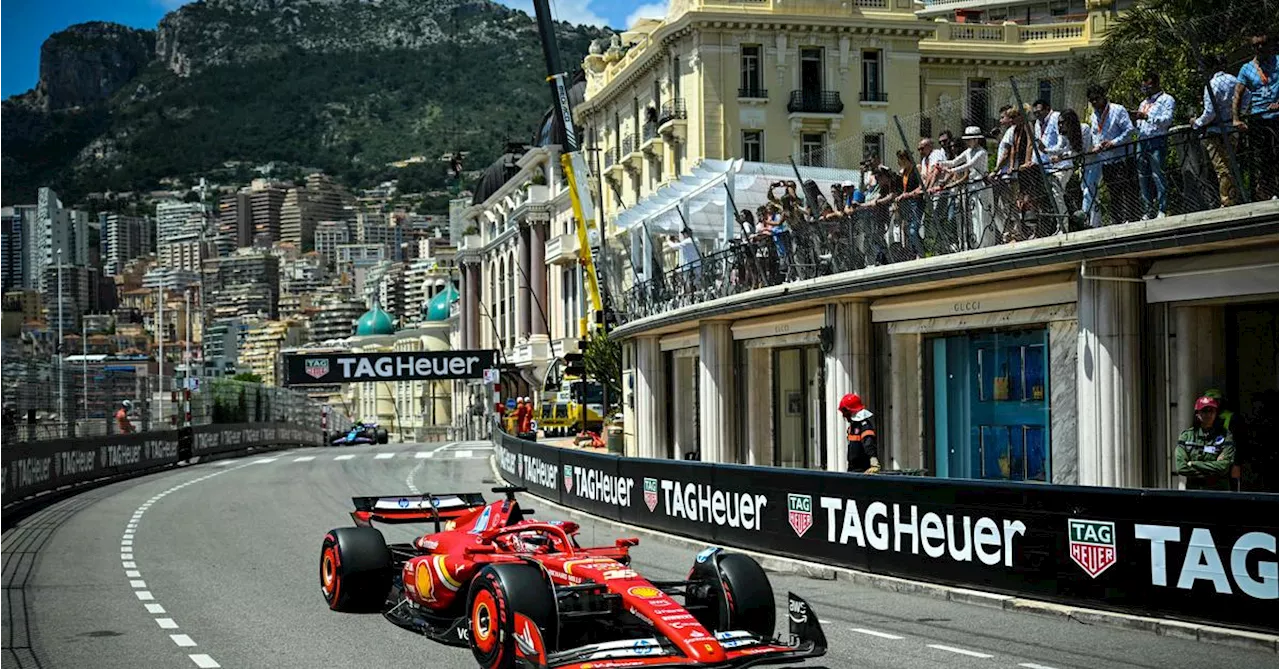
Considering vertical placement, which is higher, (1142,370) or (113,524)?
(1142,370)

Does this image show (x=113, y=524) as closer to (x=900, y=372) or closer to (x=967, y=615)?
(x=900, y=372)

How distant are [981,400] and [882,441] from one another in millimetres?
2651

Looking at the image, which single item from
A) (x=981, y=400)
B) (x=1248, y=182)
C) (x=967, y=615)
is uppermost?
(x=1248, y=182)

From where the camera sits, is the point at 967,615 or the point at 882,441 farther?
the point at 882,441

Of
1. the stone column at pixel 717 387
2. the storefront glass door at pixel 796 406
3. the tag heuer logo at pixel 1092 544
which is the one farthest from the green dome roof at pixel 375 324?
the tag heuer logo at pixel 1092 544

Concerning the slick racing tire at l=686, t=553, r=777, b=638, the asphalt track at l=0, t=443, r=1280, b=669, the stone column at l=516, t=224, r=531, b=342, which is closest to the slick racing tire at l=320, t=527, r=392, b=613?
the asphalt track at l=0, t=443, r=1280, b=669

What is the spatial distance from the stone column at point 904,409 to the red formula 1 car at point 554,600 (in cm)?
1193

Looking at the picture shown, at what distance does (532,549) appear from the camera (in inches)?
504

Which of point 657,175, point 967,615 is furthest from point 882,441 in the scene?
point 657,175

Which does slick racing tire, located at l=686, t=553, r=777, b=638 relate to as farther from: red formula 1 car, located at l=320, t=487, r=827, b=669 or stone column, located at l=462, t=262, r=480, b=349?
stone column, located at l=462, t=262, r=480, b=349

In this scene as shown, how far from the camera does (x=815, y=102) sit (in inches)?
2233

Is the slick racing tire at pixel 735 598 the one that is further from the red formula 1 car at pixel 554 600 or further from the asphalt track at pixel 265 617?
the asphalt track at pixel 265 617

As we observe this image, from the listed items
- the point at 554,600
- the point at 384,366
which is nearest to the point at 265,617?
the point at 554,600

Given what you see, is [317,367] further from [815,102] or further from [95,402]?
[95,402]
